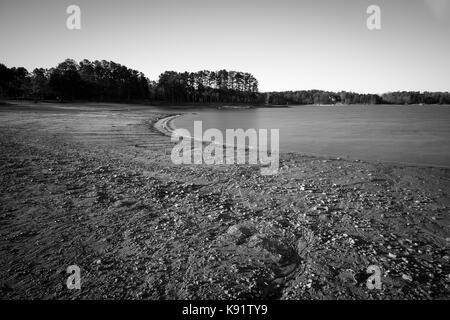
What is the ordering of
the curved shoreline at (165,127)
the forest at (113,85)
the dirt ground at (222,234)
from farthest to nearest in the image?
the forest at (113,85) → the curved shoreline at (165,127) → the dirt ground at (222,234)

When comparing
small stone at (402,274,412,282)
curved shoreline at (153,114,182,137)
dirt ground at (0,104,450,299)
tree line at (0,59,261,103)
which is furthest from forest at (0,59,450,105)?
small stone at (402,274,412,282)

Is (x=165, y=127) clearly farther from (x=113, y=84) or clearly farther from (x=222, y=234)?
(x=113, y=84)

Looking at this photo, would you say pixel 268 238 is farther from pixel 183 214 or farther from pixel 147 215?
pixel 147 215

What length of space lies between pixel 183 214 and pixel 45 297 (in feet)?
13.5

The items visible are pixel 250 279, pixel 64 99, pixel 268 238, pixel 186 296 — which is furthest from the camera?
pixel 64 99

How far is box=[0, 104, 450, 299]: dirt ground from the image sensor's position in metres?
5.29

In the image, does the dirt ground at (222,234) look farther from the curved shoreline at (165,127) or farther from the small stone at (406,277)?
the curved shoreline at (165,127)

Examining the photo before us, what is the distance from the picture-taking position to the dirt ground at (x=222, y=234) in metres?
5.29

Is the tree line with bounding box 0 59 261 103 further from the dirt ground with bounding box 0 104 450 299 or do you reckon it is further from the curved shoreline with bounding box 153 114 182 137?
the dirt ground with bounding box 0 104 450 299

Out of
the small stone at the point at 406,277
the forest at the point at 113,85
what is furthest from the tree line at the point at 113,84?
the small stone at the point at 406,277

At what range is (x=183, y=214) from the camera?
8422mm
